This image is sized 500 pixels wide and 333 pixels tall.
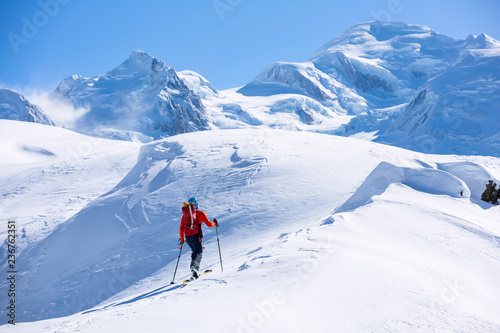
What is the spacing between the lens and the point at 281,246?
6.11 m

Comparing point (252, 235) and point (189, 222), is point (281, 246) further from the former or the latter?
point (252, 235)

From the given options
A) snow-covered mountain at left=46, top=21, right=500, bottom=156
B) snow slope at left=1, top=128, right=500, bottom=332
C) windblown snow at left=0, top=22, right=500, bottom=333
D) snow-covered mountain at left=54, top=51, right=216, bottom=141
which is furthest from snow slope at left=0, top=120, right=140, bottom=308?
snow-covered mountain at left=54, top=51, right=216, bottom=141

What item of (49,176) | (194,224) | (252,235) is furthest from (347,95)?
(194,224)

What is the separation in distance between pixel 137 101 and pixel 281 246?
351 feet

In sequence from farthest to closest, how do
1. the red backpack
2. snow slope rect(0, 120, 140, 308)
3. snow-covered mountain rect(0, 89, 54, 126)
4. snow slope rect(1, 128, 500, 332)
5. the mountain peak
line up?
the mountain peak < snow-covered mountain rect(0, 89, 54, 126) < snow slope rect(0, 120, 140, 308) < the red backpack < snow slope rect(1, 128, 500, 332)

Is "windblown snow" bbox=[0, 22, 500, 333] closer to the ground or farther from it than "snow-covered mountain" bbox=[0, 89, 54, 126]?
closer to the ground

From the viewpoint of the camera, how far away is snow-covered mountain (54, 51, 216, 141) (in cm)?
9581

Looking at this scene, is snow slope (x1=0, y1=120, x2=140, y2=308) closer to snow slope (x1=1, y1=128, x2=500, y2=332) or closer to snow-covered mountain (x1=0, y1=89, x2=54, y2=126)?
snow slope (x1=1, y1=128, x2=500, y2=332)

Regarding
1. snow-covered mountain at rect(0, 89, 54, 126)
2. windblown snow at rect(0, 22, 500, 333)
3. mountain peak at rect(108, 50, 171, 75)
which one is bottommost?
windblown snow at rect(0, 22, 500, 333)

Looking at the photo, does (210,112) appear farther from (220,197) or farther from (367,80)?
(220,197)

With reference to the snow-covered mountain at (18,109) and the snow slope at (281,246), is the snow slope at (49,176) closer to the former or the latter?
the snow slope at (281,246)

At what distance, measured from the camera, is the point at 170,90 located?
11144 centimetres

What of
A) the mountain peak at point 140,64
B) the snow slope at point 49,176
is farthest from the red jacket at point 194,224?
the mountain peak at point 140,64

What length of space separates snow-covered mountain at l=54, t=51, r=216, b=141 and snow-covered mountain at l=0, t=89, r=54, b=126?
11.3 metres
